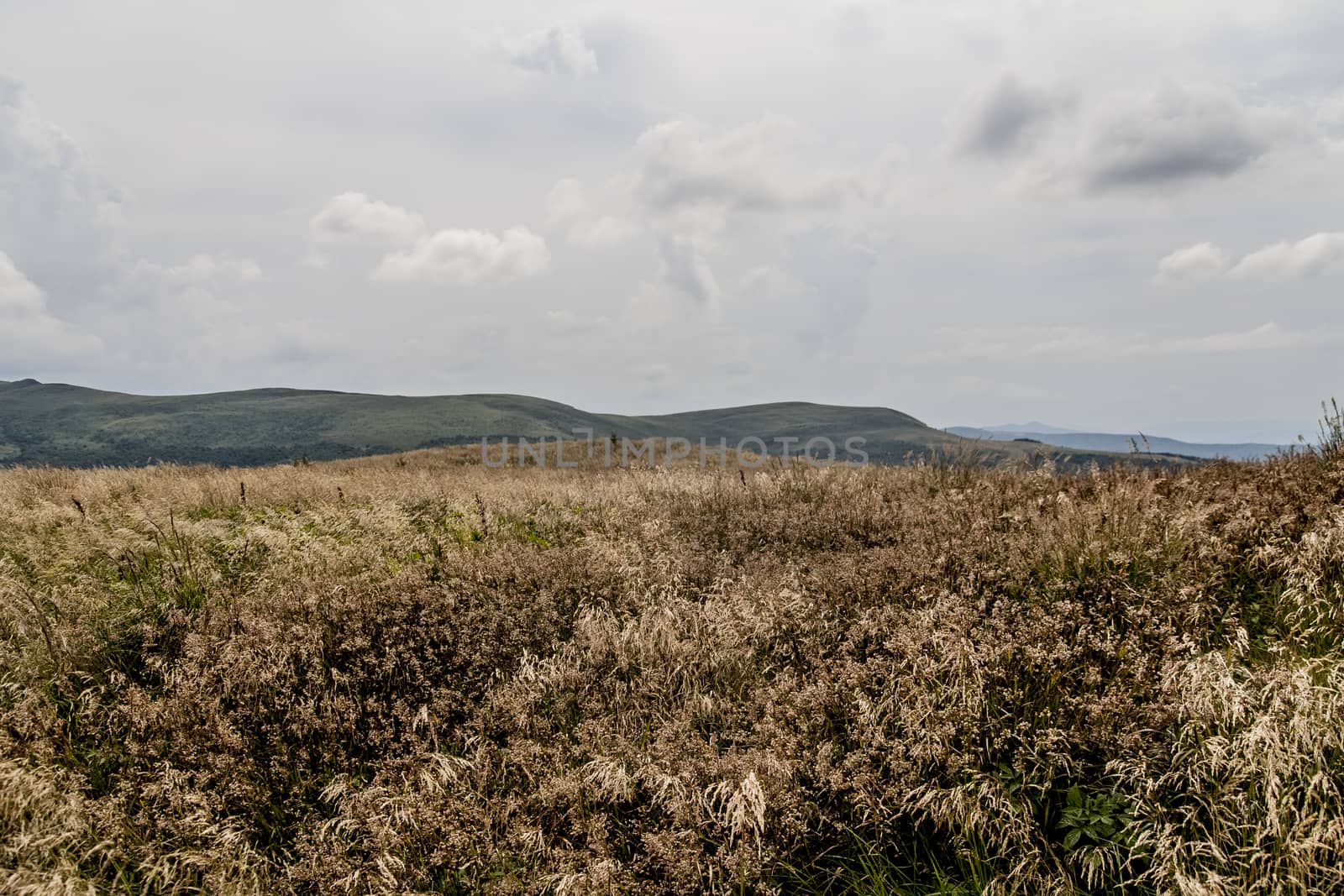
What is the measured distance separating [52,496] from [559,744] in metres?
10.6

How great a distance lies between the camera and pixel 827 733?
154 inches

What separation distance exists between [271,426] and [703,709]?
94.9 metres

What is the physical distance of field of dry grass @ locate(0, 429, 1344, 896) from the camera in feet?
10.2

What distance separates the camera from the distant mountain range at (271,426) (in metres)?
71.4

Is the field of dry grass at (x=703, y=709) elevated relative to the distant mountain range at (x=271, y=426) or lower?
lower

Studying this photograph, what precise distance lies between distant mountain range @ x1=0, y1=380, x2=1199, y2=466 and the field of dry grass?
48.7m

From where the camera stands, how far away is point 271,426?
84.6 meters

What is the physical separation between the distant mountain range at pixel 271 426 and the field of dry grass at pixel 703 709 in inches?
1916

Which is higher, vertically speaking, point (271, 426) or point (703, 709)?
point (271, 426)

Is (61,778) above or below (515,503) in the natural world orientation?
below

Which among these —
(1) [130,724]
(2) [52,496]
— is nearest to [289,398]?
(2) [52,496]

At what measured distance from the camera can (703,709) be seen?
4.18m

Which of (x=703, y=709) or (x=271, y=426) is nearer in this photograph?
(x=703, y=709)

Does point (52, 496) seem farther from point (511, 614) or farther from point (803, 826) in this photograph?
point (803, 826)
